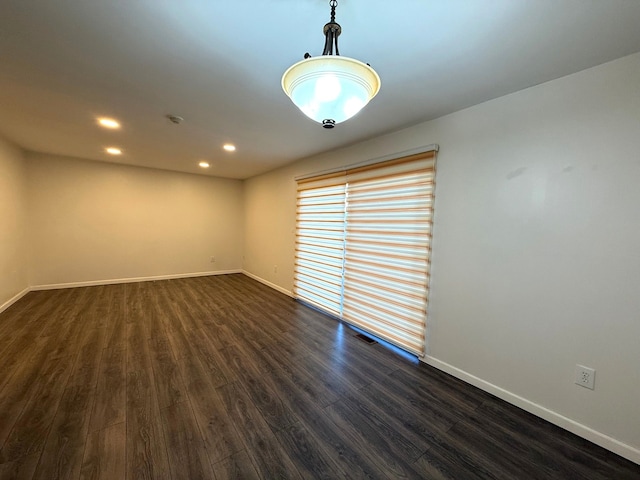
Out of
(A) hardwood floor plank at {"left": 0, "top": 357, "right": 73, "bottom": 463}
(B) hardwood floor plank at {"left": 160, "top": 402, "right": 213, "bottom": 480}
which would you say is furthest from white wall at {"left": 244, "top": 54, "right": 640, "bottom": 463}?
(A) hardwood floor plank at {"left": 0, "top": 357, "right": 73, "bottom": 463}

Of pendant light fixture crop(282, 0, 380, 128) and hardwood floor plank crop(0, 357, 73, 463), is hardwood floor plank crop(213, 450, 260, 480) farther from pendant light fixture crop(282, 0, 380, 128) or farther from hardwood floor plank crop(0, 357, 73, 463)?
pendant light fixture crop(282, 0, 380, 128)

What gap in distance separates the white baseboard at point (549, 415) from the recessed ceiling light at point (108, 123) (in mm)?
4160

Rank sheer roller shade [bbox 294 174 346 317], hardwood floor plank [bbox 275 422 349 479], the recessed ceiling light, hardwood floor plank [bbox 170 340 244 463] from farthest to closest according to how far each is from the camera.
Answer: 1. sheer roller shade [bbox 294 174 346 317]
2. the recessed ceiling light
3. hardwood floor plank [bbox 170 340 244 463]
4. hardwood floor plank [bbox 275 422 349 479]

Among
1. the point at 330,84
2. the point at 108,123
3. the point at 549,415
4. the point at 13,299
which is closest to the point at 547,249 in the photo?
the point at 549,415

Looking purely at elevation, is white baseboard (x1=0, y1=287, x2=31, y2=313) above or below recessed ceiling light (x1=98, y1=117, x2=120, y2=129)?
below

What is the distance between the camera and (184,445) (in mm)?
1449

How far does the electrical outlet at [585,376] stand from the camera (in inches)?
62.2

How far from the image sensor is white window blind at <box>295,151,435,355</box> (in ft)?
8.17

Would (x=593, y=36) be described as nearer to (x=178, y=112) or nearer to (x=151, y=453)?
(x=178, y=112)

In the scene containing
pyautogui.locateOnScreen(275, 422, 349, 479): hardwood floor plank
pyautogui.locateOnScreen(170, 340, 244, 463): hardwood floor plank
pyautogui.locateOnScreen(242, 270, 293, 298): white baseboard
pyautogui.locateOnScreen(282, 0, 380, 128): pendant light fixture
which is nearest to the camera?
pyautogui.locateOnScreen(282, 0, 380, 128): pendant light fixture

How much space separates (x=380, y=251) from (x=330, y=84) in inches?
86.1

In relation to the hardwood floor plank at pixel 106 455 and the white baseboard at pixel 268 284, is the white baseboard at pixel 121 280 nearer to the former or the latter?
the white baseboard at pixel 268 284

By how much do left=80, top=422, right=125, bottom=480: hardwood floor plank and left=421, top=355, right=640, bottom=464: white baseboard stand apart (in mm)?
2447

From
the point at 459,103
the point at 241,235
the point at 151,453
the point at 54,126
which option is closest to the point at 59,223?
the point at 54,126
